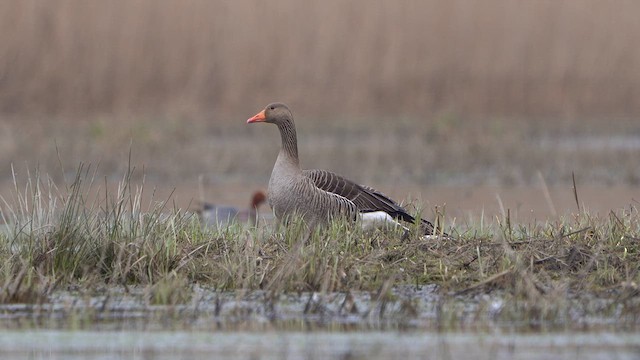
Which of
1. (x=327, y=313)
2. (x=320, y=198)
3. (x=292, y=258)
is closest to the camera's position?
(x=327, y=313)

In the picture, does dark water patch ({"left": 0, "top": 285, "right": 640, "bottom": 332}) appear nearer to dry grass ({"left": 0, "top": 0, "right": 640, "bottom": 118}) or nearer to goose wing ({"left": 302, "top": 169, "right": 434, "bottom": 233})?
goose wing ({"left": 302, "top": 169, "right": 434, "bottom": 233})

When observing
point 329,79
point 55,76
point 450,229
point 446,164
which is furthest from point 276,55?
point 450,229

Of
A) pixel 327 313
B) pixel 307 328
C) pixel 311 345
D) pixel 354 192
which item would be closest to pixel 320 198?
pixel 354 192

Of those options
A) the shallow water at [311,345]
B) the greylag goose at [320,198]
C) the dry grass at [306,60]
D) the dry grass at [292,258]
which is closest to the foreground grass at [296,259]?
the dry grass at [292,258]

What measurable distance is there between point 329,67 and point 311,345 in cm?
1556

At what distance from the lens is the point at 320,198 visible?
29.4 feet

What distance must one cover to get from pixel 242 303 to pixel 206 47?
1487 cm

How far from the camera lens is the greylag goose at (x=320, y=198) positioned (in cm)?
888

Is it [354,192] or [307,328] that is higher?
[354,192]

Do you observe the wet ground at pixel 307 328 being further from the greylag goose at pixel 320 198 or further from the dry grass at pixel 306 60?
the dry grass at pixel 306 60

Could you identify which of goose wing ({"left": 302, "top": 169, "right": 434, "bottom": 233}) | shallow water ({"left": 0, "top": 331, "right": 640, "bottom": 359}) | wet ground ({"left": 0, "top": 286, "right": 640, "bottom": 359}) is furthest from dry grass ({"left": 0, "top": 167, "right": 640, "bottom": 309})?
goose wing ({"left": 302, "top": 169, "right": 434, "bottom": 233})

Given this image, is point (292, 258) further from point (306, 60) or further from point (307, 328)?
point (306, 60)

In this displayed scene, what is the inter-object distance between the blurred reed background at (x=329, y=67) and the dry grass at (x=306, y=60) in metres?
0.02

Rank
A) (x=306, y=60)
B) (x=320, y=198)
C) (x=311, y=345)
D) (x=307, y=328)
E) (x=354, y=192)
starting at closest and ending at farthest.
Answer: (x=311, y=345) → (x=307, y=328) → (x=320, y=198) → (x=354, y=192) → (x=306, y=60)
